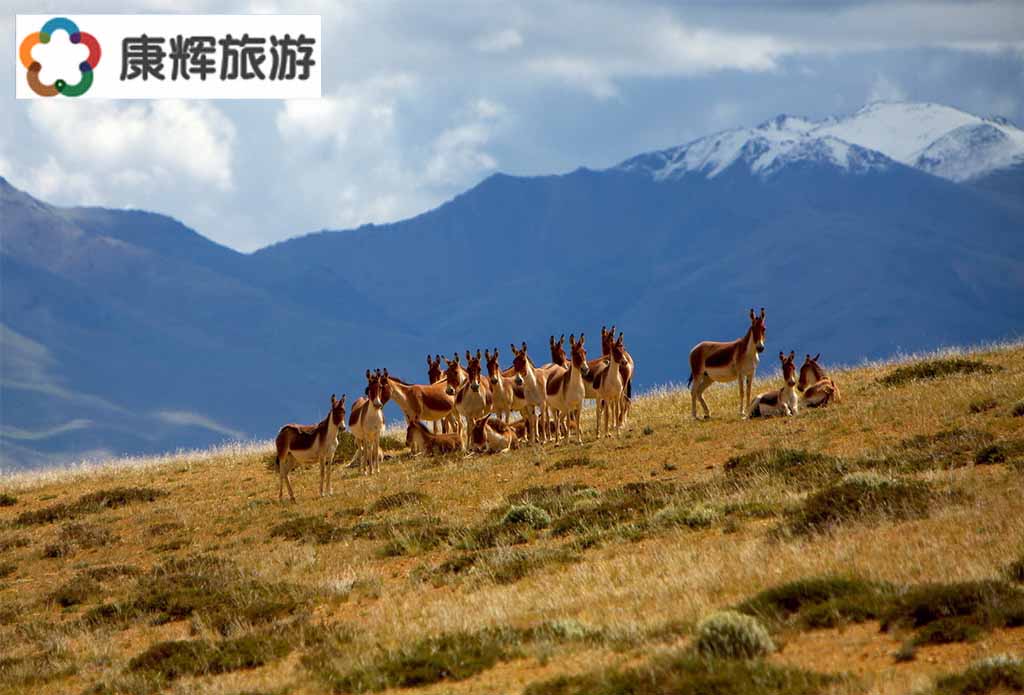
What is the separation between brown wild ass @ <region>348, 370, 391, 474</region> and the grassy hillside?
29.6 inches

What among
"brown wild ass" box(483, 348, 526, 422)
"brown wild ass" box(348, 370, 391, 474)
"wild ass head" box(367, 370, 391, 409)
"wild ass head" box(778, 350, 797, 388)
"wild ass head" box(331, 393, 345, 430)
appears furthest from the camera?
"brown wild ass" box(483, 348, 526, 422)

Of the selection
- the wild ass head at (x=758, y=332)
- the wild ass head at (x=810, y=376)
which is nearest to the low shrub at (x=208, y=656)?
the wild ass head at (x=758, y=332)

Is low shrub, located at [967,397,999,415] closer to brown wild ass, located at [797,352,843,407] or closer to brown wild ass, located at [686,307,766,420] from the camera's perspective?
brown wild ass, located at [797,352,843,407]

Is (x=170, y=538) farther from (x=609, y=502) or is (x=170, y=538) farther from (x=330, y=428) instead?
(x=609, y=502)

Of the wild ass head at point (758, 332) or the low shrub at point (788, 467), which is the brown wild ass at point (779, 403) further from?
the low shrub at point (788, 467)

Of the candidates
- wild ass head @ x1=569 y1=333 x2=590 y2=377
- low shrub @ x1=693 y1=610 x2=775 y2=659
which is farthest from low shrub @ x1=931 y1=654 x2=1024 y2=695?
wild ass head @ x1=569 y1=333 x2=590 y2=377

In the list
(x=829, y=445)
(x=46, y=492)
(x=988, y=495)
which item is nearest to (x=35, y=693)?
(x=988, y=495)

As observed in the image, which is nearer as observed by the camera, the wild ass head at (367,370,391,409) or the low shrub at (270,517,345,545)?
the low shrub at (270,517,345,545)

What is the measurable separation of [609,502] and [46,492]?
18.0 metres

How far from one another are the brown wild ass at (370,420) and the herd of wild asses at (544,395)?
2cm

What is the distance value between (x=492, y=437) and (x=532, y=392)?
1.36 m

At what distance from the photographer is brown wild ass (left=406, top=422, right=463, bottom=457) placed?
34.7 meters

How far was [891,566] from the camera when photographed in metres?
16.3

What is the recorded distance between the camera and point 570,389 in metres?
32.1
